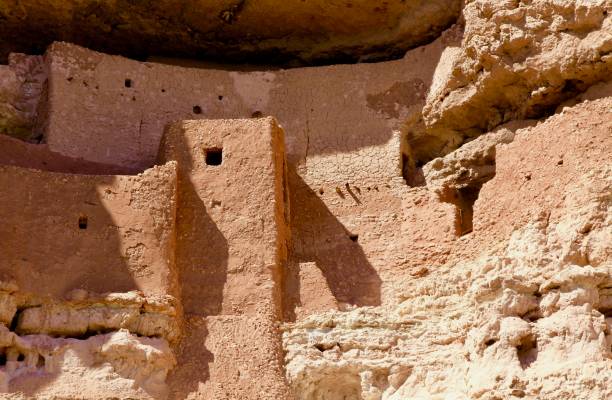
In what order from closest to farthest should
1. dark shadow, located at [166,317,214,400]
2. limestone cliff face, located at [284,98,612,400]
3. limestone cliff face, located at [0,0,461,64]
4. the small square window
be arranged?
limestone cliff face, located at [284,98,612,400]
dark shadow, located at [166,317,214,400]
the small square window
limestone cliff face, located at [0,0,461,64]

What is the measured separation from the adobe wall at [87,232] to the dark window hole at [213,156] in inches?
32.9

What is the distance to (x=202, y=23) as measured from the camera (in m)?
18.9

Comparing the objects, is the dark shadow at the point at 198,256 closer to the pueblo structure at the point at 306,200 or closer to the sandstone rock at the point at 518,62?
the pueblo structure at the point at 306,200

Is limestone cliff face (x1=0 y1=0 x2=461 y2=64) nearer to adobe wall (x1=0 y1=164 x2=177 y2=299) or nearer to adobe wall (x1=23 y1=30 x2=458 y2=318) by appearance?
adobe wall (x1=23 y1=30 x2=458 y2=318)

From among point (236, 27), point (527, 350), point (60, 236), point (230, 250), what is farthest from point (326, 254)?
point (527, 350)

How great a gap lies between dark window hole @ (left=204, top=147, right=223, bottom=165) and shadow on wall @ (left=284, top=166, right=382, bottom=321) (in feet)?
3.82

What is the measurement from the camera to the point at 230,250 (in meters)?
16.0

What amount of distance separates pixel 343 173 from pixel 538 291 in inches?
167

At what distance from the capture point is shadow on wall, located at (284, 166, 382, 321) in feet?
54.0

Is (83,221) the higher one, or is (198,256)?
(83,221)

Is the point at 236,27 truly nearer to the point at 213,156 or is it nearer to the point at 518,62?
the point at 213,156

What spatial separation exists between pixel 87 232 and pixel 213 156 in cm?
197

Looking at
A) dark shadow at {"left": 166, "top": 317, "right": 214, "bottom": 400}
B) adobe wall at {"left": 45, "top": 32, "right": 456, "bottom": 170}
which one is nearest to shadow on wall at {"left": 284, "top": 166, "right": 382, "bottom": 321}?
adobe wall at {"left": 45, "top": 32, "right": 456, "bottom": 170}

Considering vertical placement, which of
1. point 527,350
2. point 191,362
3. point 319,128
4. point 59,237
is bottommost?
point 527,350
